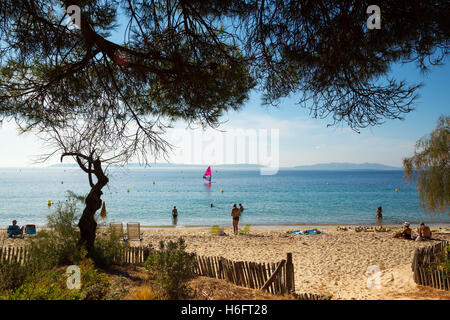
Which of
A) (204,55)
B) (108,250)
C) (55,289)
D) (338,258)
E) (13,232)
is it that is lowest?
(13,232)

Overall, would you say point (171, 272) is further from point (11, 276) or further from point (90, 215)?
point (90, 215)

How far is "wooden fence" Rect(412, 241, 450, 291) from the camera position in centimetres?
569

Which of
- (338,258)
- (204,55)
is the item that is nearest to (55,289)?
(204,55)

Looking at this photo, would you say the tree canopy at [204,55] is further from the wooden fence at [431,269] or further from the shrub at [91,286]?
the wooden fence at [431,269]

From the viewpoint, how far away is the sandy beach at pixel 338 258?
643 cm

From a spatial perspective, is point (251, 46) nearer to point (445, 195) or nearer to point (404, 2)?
point (404, 2)

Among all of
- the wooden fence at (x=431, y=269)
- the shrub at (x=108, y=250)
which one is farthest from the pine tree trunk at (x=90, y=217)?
the wooden fence at (x=431, y=269)

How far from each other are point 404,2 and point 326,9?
67 centimetres

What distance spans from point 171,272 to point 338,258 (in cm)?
811

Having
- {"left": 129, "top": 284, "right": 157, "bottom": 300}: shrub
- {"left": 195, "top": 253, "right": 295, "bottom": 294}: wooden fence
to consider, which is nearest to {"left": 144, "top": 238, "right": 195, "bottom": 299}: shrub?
{"left": 129, "top": 284, "right": 157, "bottom": 300}: shrub

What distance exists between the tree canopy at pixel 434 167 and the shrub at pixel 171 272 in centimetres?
1298

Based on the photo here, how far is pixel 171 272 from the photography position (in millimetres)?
3936

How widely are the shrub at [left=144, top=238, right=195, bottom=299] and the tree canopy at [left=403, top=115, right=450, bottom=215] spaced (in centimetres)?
1298
